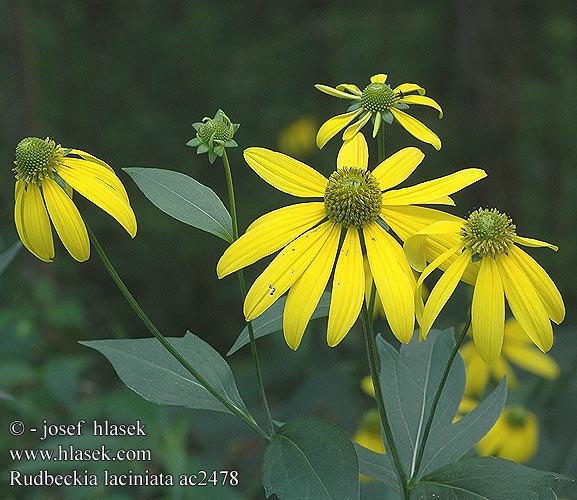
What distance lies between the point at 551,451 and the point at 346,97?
1.44 metres

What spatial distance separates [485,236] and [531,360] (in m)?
1.56

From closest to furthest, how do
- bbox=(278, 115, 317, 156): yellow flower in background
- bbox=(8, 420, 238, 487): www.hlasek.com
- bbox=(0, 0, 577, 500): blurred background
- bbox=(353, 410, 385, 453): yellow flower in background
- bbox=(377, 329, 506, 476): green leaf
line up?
1. bbox=(377, 329, 506, 476): green leaf
2. bbox=(8, 420, 238, 487): www.hlasek.com
3. bbox=(353, 410, 385, 453): yellow flower in background
4. bbox=(0, 0, 577, 500): blurred background
5. bbox=(278, 115, 317, 156): yellow flower in background

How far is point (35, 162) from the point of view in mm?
1199

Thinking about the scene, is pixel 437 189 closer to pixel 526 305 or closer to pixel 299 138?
pixel 526 305

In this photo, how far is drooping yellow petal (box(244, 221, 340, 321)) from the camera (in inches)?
44.8

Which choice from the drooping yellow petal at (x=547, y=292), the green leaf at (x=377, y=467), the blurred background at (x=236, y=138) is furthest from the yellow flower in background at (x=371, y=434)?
the drooping yellow petal at (x=547, y=292)

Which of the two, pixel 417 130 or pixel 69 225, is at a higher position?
pixel 417 130

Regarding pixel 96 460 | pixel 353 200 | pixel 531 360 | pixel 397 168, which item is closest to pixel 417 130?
pixel 397 168

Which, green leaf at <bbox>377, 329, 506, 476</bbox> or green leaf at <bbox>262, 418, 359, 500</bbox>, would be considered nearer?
green leaf at <bbox>262, 418, 359, 500</bbox>

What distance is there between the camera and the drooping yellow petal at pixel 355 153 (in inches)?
53.8

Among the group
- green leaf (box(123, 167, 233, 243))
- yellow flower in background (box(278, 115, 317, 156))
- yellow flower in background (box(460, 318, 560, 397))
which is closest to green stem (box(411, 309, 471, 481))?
green leaf (box(123, 167, 233, 243))

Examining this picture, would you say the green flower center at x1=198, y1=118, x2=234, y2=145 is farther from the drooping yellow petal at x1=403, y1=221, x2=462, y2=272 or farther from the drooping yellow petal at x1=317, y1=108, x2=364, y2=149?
the drooping yellow petal at x1=403, y1=221, x2=462, y2=272

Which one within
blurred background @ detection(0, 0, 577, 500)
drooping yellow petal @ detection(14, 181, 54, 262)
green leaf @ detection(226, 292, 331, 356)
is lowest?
green leaf @ detection(226, 292, 331, 356)

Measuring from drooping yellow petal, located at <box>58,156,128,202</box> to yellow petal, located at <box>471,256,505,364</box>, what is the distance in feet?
1.67
